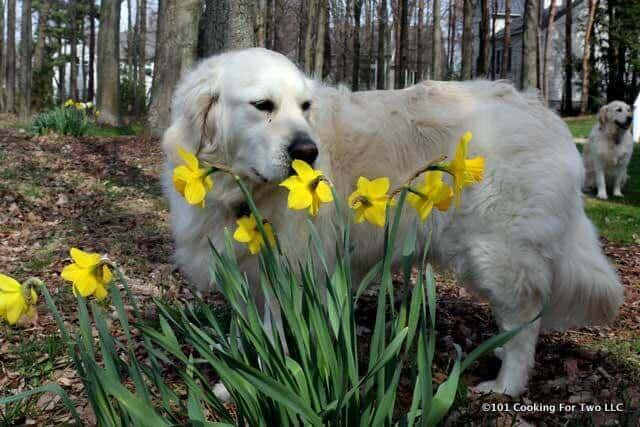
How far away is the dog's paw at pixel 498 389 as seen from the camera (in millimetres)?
2883

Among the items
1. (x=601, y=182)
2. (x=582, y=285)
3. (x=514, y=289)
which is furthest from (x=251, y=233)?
(x=601, y=182)

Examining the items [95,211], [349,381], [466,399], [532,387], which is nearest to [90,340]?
[349,381]

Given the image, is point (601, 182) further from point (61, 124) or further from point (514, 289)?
point (61, 124)

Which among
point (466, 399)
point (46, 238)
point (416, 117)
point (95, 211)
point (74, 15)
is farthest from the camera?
point (74, 15)

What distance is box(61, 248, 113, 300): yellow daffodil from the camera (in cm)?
149

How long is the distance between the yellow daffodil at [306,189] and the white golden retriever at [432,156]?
3.54 ft

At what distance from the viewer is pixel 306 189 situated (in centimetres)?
143

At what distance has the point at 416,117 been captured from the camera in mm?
3146

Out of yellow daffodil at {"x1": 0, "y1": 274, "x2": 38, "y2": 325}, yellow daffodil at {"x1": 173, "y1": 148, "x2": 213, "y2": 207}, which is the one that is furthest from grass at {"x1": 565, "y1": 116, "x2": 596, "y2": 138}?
yellow daffodil at {"x1": 0, "y1": 274, "x2": 38, "y2": 325}

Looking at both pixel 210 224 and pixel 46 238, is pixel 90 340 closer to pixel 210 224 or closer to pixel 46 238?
pixel 210 224

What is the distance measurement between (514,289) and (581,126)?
65.8ft

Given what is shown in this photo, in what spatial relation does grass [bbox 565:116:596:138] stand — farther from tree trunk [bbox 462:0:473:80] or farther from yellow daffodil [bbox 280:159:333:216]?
yellow daffodil [bbox 280:159:333:216]

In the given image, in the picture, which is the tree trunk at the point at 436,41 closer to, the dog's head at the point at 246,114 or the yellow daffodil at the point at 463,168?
the dog's head at the point at 246,114

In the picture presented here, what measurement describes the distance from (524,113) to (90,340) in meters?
2.49
